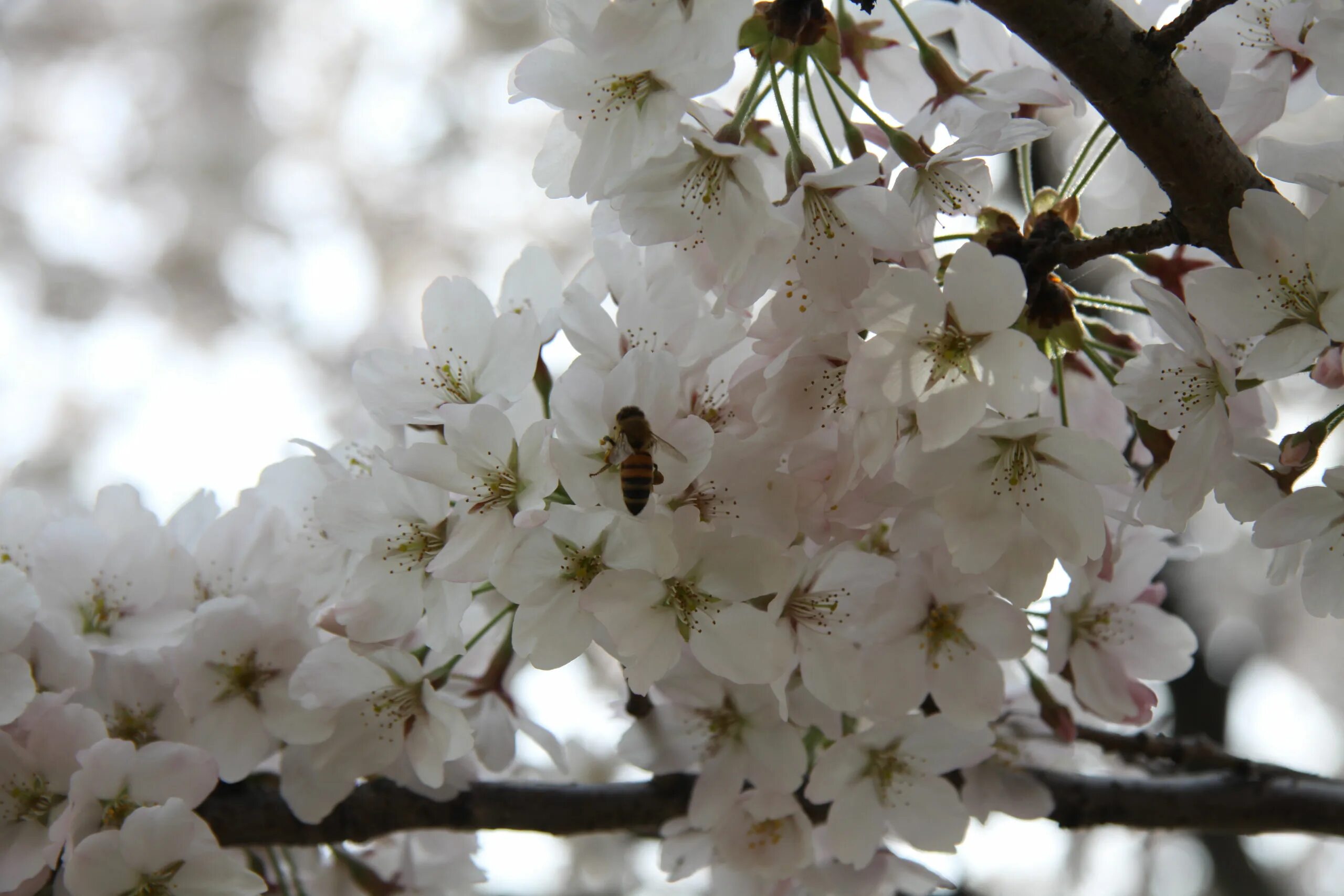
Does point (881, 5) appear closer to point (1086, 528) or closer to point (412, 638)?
point (1086, 528)

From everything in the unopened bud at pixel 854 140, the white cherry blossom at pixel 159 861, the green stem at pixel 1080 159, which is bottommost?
the white cherry blossom at pixel 159 861

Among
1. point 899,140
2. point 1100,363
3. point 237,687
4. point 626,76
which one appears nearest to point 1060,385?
point 1100,363

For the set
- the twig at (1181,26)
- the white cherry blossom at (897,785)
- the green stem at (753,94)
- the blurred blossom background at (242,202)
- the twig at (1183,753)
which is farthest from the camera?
the blurred blossom background at (242,202)

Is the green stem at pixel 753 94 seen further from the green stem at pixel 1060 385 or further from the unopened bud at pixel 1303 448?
the unopened bud at pixel 1303 448

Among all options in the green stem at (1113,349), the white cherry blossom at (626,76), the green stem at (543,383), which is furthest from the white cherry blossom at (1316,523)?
the green stem at (543,383)

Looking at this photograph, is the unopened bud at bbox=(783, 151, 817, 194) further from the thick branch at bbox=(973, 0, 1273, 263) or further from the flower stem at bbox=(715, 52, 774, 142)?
the thick branch at bbox=(973, 0, 1273, 263)

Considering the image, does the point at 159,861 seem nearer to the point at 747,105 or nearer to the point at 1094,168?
the point at 747,105

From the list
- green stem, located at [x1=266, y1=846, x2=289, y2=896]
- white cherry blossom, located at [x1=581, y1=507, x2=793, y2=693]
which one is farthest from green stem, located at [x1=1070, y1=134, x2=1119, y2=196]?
green stem, located at [x1=266, y1=846, x2=289, y2=896]
